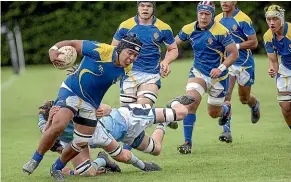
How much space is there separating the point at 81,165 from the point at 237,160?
6.81 feet

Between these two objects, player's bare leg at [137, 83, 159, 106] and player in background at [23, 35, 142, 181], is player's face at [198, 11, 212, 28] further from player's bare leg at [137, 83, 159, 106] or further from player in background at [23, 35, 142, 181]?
player in background at [23, 35, 142, 181]

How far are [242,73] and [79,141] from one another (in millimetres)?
5498

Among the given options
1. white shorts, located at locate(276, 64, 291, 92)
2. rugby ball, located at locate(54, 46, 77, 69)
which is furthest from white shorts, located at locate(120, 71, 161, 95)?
rugby ball, located at locate(54, 46, 77, 69)

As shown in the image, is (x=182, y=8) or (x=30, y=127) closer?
(x=30, y=127)

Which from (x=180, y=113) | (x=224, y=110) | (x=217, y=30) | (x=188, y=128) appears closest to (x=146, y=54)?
(x=217, y=30)

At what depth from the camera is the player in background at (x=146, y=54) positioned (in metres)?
12.6

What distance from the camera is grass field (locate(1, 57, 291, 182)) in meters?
10.5

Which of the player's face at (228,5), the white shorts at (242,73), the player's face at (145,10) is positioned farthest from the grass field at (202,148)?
the player's face at (228,5)

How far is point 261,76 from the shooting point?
26953mm

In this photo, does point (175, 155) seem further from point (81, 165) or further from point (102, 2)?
point (102, 2)

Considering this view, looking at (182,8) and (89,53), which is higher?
(89,53)

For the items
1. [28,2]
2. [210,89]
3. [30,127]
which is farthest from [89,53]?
[28,2]

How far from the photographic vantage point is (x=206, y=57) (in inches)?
515

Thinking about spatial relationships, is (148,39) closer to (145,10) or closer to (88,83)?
(145,10)
